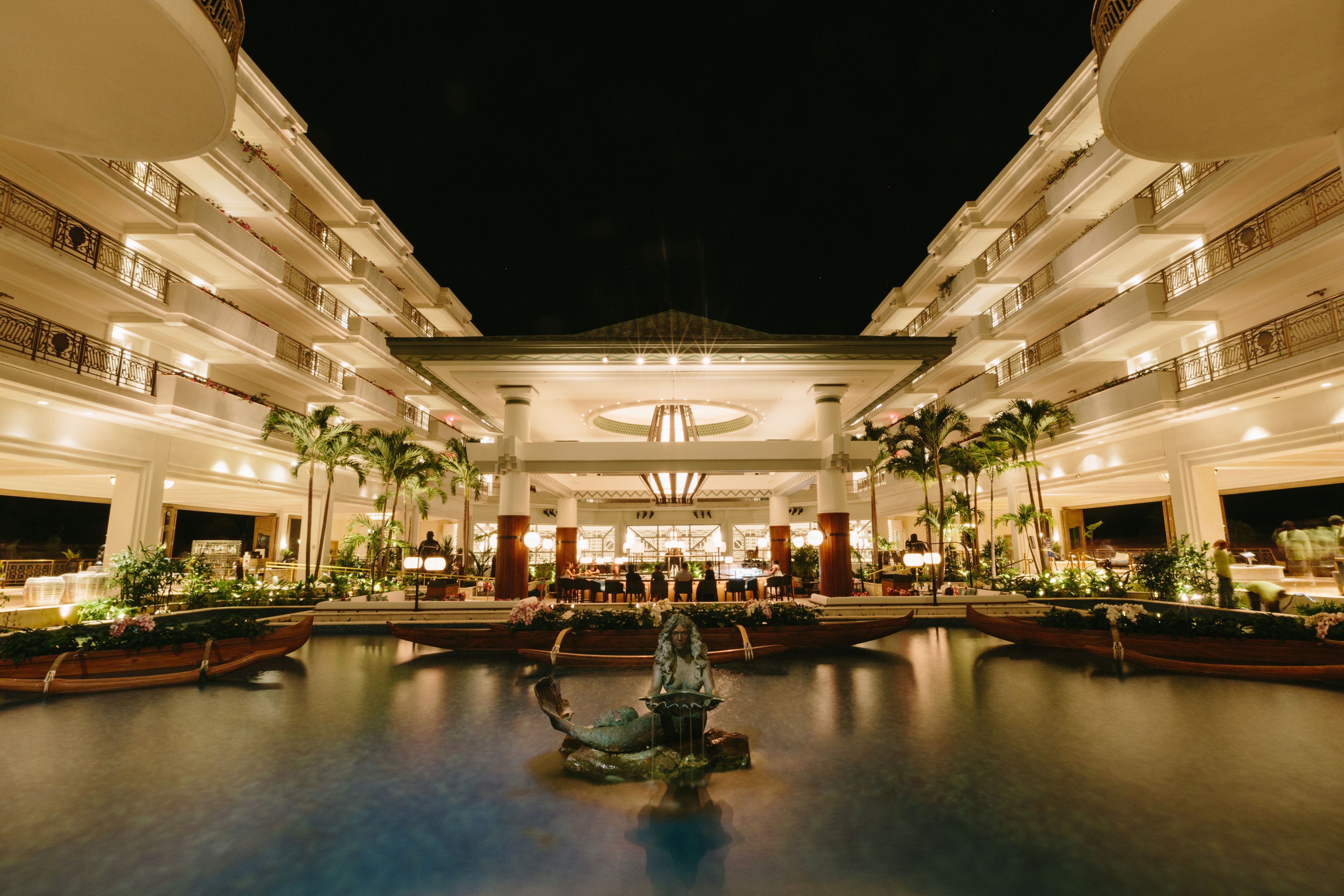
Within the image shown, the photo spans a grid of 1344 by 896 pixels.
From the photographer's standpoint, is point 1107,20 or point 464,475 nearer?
point 1107,20

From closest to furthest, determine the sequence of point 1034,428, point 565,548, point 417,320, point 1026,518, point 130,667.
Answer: point 130,667
point 1026,518
point 1034,428
point 565,548
point 417,320

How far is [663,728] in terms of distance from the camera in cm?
552

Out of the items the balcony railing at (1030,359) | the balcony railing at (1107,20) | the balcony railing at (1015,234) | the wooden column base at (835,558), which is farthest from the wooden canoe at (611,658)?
the balcony railing at (1015,234)

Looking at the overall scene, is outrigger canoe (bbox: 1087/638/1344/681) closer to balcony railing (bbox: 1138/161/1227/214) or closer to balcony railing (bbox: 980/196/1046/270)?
balcony railing (bbox: 1138/161/1227/214)

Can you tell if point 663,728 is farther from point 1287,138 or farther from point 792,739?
point 1287,138

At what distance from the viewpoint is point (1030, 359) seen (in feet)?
70.8

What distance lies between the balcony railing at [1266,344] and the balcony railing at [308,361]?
1039 inches

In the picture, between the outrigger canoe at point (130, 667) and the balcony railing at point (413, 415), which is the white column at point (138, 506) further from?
the balcony railing at point (413, 415)

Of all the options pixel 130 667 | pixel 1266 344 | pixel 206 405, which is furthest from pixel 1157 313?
pixel 206 405

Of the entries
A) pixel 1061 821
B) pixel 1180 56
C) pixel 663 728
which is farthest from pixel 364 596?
pixel 1180 56

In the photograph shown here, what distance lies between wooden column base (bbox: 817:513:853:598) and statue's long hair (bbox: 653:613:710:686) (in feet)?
38.3

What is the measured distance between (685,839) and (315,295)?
24.6m

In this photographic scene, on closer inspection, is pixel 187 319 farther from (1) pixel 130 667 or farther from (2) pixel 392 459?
(1) pixel 130 667

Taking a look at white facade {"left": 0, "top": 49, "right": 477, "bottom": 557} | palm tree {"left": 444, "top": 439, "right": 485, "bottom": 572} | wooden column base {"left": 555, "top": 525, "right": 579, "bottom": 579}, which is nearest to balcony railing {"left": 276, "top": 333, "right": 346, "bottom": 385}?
white facade {"left": 0, "top": 49, "right": 477, "bottom": 557}
